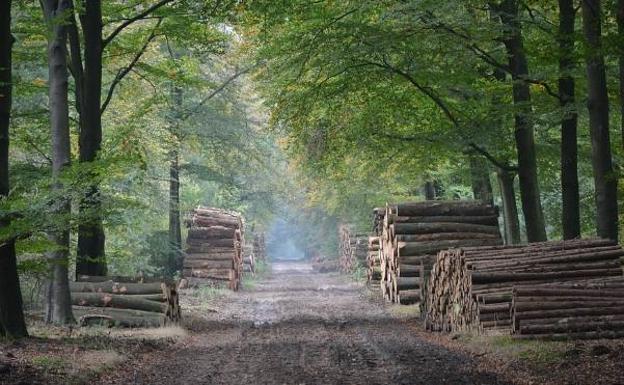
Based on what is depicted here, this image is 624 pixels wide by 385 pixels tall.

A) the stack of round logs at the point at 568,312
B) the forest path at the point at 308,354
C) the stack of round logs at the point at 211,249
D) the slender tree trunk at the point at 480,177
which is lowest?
the forest path at the point at 308,354

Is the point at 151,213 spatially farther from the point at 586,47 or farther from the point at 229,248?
the point at 586,47

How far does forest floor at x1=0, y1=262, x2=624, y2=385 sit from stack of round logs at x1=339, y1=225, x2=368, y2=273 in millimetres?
21394

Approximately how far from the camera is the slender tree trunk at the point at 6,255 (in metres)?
11.3

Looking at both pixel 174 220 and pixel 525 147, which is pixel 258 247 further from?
pixel 525 147

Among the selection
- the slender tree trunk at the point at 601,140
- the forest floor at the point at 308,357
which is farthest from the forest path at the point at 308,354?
the slender tree trunk at the point at 601,140

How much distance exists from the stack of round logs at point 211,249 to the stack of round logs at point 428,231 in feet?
32.7

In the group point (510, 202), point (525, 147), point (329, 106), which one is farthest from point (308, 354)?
point (510, 202)

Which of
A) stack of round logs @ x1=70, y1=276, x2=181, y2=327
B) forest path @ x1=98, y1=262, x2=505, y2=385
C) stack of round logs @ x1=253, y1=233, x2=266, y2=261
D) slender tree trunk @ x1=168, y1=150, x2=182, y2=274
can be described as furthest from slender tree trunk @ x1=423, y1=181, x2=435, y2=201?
stack of round logs @ x1=253, y1=233, x2=266, y2=261

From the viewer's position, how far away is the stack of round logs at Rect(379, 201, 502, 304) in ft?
68.4

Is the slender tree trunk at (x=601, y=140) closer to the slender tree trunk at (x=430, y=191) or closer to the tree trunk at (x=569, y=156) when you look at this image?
the tree trunk at (x=569, y=156)

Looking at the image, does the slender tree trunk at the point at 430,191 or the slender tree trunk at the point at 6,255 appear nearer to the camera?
the slender tree trunk at the point at 6,255

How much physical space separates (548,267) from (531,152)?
218 inches

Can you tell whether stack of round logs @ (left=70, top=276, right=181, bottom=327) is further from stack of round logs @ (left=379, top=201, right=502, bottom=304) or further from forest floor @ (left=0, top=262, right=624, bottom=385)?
stack of round logs @ (left=379, top=201, right=502, bottom=304)

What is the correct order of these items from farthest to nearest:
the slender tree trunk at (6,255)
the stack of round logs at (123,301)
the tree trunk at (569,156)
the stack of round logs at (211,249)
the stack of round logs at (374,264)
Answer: the stack of round logs at (211,249)
the stack of round logs at (374,264)
the stack of round logs at (123,301)
the tree trunk at (569,156)
the slender tree trunk at (6,255)
